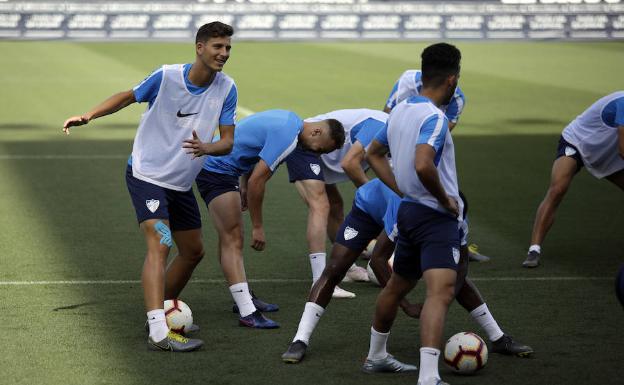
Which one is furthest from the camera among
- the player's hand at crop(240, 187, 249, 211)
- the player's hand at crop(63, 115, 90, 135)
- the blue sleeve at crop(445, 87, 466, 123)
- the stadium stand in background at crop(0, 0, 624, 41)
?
the stadium stand in background at crop(0, 0, 624, 41)

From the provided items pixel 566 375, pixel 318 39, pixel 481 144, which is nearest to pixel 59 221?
pixel 566 375

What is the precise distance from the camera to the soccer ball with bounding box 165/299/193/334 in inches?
316

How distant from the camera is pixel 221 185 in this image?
8.62 meters

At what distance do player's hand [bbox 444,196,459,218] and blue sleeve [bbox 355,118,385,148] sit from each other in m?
1.87

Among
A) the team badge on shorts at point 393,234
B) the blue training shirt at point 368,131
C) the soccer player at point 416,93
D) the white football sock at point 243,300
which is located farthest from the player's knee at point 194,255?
the soccer player at point 416,93

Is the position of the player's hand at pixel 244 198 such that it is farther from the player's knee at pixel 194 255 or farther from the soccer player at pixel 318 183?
the player's knee at pixel 194 255

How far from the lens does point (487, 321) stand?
763 centimetres

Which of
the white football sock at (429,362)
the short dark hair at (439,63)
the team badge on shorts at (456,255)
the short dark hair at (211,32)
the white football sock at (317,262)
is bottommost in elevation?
the white football sock at (317,262)

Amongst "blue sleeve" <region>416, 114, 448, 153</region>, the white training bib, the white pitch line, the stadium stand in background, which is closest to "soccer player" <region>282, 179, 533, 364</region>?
"blue sleeve" <region>416, 114, 448, 153</region>

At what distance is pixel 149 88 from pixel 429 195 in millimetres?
2112

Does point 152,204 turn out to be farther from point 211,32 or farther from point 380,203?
point 380,203

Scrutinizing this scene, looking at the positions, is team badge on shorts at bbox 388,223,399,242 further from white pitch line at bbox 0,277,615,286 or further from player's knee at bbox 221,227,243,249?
white pitch line at bbox 0,277,615,286

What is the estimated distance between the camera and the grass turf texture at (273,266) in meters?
7.41

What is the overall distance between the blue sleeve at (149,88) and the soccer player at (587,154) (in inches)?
162
